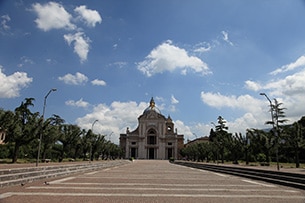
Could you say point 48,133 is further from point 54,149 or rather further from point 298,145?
point 298,145

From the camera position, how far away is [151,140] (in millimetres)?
107062

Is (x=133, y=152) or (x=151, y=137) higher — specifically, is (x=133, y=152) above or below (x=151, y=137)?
below

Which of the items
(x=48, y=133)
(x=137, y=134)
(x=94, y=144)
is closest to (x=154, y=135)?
(x=137, y=134)

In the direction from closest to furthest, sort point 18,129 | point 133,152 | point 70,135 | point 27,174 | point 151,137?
point 27,174, point 18,129, point 70,135, point 133,152, point 151,137

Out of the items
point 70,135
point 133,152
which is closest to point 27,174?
point 70,135

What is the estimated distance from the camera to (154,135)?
4176 inches

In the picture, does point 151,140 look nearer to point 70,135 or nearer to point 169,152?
point 169,152

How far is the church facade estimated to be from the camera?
10406cm

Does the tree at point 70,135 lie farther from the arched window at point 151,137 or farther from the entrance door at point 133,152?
the arched window at point 151,137

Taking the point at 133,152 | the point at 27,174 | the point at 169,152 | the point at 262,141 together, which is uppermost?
the point at 262,141

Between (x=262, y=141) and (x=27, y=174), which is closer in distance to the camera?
(x=27, y=174)

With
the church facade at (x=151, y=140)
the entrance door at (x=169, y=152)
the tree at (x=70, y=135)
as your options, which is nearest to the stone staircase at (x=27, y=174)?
the tree at (x=70, y=135)

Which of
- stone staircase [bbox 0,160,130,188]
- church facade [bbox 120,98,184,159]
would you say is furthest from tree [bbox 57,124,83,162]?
church facade [bbox 120,98,184,159]

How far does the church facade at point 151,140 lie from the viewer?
10406cm
